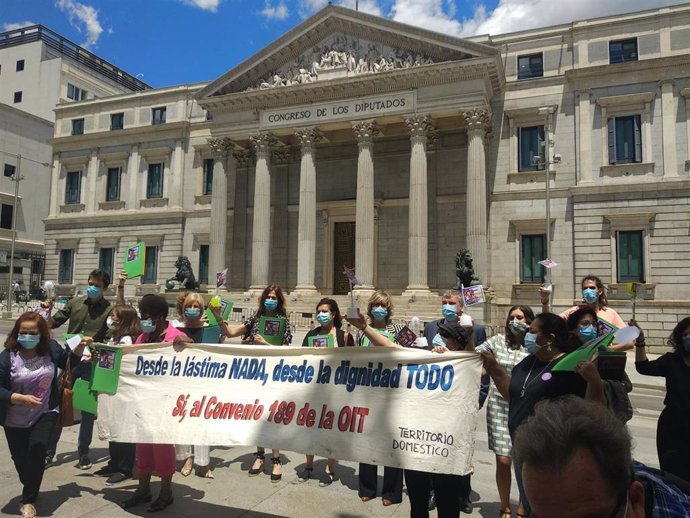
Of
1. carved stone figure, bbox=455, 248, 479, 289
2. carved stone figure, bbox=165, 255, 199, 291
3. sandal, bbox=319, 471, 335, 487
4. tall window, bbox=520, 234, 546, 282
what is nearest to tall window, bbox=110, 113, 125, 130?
carved stone figure, bbox=165, 255, 199, 291

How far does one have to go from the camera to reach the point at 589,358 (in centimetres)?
353

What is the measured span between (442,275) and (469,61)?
11490 millimetres

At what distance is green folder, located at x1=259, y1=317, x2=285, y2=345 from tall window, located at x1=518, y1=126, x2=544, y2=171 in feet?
80.5

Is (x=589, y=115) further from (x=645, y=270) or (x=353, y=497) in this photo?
(x=353, y=497)

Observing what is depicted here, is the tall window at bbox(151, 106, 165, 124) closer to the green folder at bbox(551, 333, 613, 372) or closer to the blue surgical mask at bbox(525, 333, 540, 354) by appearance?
the blue surgical mask at bbox(525, 333, 540, 354)

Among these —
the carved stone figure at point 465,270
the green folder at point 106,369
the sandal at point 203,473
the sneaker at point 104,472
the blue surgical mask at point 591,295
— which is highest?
the carved stone figure at point 465,270

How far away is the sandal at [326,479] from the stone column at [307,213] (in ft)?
73.2

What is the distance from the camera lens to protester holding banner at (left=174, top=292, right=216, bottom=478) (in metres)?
5.92

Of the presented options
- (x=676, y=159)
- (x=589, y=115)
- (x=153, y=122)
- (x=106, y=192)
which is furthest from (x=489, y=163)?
(x=106, y=192)

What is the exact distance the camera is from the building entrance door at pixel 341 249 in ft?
108

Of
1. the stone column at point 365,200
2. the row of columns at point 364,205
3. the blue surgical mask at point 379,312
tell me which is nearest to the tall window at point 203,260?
the row of columns at point 364,205

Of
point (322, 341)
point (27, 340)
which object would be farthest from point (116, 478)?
point (322, 341)

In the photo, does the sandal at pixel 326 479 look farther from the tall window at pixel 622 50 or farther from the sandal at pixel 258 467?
the tall window at pixel 622 50

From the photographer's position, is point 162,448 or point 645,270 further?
point 645,270
